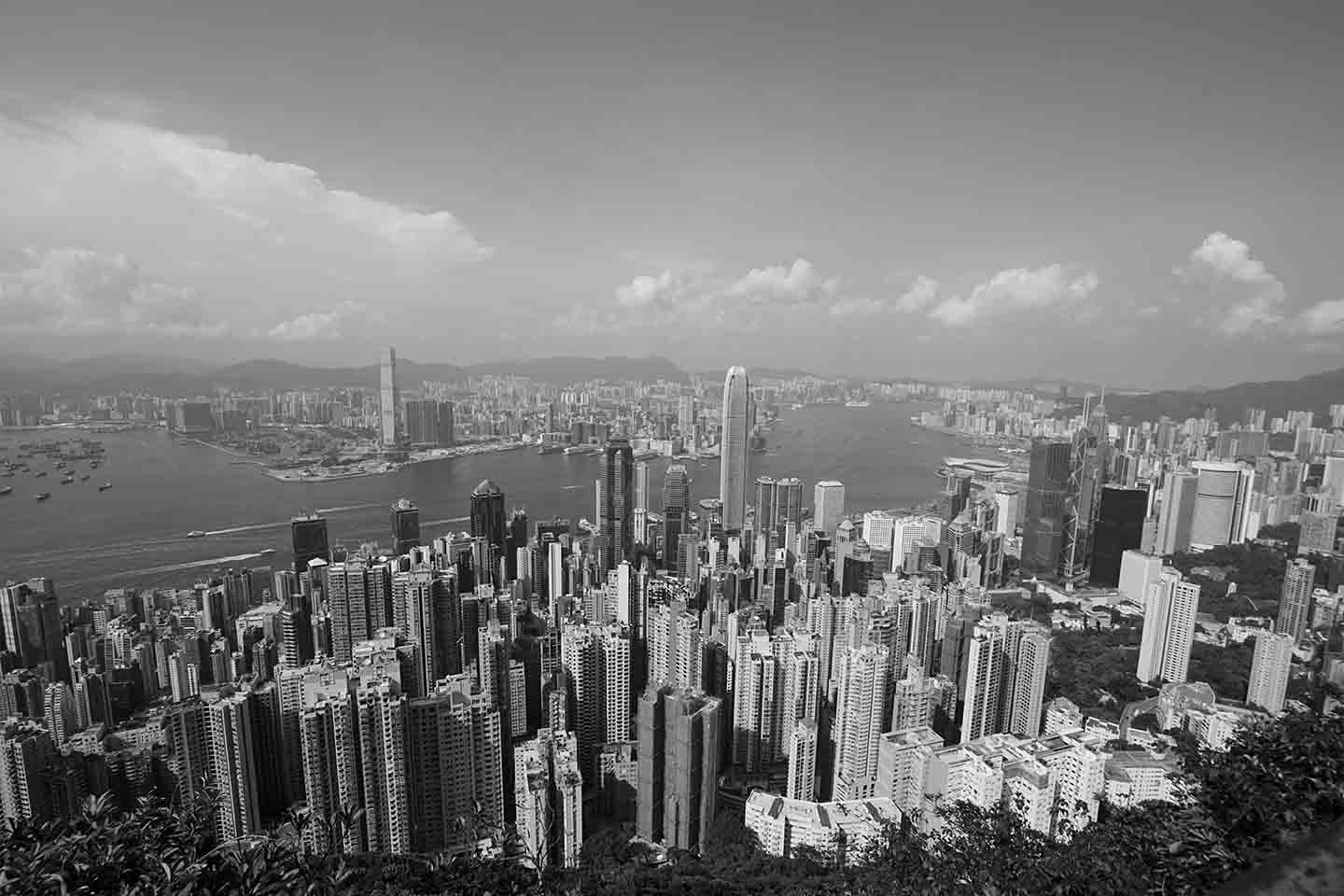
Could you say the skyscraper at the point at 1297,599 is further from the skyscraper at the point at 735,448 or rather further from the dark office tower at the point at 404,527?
the dark office tower at the point at 404,527

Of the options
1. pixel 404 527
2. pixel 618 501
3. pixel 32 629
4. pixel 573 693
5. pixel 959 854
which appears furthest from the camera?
pixel 618 501

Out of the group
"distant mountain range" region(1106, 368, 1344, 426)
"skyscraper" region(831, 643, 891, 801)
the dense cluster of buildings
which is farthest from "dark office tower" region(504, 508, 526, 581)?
"distant mountain range" region(1106, 368, 1344, 426)

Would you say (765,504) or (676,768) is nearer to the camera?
(676,768)

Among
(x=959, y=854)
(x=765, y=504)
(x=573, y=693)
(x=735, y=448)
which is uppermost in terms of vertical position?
(x=735, y=448)

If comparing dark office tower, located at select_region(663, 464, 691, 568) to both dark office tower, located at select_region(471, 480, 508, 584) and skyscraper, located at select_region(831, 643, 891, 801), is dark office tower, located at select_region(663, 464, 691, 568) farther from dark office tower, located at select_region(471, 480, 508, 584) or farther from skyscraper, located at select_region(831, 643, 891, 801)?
skyscraper, located at select_region(831, 643, 891, 801)

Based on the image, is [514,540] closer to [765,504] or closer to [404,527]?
[404,527]

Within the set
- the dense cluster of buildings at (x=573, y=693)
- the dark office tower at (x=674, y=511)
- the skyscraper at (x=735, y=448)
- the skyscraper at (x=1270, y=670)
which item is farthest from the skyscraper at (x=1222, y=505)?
the dark office tower at (x=674, y=511)

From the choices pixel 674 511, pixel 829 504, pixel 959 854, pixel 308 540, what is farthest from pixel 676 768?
pixel 829 504

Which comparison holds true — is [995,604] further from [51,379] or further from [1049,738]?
[51,379]
